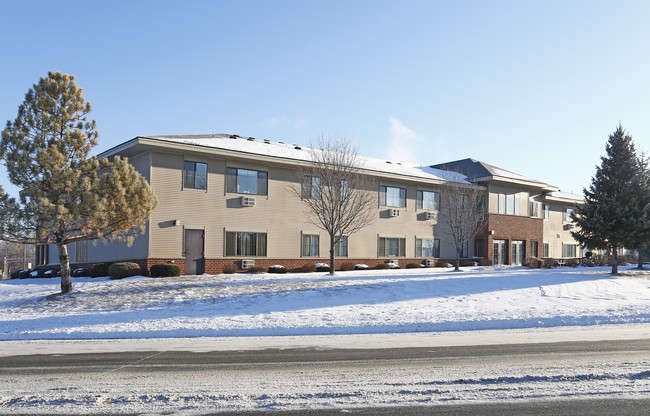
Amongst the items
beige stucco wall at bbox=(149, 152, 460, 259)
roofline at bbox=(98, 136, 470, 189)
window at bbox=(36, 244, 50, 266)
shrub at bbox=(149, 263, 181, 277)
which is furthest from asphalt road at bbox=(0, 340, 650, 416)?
window at bbox=(36, 244, 50, 266)

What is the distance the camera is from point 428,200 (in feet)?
120

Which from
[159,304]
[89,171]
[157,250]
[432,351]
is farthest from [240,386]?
[157,250]

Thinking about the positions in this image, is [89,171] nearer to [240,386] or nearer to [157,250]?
[157,250]

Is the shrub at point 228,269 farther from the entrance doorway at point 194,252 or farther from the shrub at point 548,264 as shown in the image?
the shrub at point 548,264

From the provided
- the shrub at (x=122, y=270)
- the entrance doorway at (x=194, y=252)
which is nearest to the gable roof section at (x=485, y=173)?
the entrance doorway at (x=194, y=252)

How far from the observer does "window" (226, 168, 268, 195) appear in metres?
27.8

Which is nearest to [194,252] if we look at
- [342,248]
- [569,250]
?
[342,248]

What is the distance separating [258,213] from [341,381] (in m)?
21.5

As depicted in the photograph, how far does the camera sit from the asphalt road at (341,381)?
20.7 ft

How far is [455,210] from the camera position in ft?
105

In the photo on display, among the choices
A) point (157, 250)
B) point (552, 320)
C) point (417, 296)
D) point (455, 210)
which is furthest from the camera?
point (455, 210)

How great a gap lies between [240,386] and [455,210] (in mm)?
26186

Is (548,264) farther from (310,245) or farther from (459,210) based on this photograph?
(310,245)

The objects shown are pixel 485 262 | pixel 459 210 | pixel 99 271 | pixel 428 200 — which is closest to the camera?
pixel 99 271
